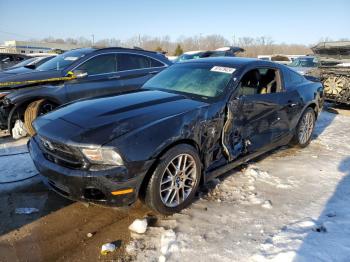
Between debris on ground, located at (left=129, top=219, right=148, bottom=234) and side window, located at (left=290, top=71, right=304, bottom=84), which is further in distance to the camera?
side window, located at (left=290, top=71, right=304, bottom=84)

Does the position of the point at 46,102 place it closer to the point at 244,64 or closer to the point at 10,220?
the point at 10,220

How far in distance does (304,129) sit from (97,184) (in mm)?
4159

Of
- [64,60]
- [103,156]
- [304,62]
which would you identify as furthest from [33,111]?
[304,62]

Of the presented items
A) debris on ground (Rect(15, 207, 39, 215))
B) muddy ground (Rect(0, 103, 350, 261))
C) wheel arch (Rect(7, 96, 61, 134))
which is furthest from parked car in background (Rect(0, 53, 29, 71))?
debris on ground (Rect(15, 207, 39, 215))

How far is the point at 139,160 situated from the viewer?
2926 mm

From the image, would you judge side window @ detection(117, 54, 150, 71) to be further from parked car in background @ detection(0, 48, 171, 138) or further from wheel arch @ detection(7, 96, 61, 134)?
wheel arch @ detection(7, 96, 61, 134)

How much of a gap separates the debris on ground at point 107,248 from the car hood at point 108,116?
2.96 feet

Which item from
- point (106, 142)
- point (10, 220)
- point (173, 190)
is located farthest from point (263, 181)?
point (10, 220)

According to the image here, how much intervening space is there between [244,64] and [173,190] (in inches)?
80.1

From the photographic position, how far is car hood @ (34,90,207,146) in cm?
298

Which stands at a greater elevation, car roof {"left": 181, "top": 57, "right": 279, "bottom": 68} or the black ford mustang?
car roof {"left": 181, "top": 57, "right": 279, "bottom": 68}

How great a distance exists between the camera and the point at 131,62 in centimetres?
706

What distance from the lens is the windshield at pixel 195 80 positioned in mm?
→ 4004

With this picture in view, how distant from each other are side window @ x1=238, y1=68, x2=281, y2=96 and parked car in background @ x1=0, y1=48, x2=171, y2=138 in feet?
6.68
